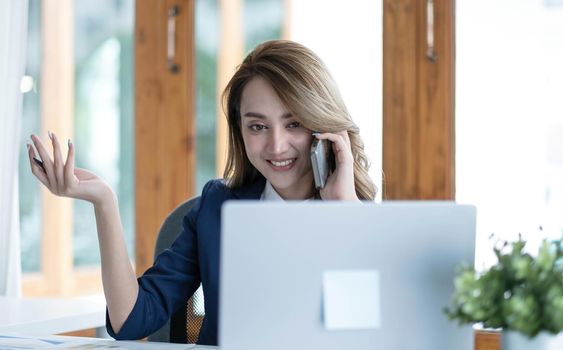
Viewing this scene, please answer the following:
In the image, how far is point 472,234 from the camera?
126 centimetres

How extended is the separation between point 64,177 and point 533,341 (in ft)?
2.96

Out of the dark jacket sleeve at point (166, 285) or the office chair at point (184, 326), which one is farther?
the office chair at point (184, 326)

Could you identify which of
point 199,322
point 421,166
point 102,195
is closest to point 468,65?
point 421,166

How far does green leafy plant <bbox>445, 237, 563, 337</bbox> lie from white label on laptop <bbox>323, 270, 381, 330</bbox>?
0.38 ft

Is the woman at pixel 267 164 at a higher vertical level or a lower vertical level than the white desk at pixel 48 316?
higher

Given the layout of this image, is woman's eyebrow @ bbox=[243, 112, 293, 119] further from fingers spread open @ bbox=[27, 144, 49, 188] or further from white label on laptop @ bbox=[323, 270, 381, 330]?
white label on laptop @ bbox=[323, 270, 381, 330]

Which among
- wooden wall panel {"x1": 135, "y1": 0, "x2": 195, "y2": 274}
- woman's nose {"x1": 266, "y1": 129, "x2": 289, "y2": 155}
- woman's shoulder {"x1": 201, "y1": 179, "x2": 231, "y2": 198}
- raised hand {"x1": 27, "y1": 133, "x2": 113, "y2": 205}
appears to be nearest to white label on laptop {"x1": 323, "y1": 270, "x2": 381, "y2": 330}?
raised hand {"x1": 27, "y1": 133, "x2": 113, "y2": 205}

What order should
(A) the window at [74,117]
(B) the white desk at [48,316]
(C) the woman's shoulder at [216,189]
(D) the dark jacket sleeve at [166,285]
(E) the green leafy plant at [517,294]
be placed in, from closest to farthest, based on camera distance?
(E) the green leafy plant at [517,294], (D) the dark jacket sleeve at [166,285], (B) the white desk at [48,316], (C) the woman's shoulder at [216,189], (A) the window at [74,117]

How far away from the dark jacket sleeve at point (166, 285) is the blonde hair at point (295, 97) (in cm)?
13

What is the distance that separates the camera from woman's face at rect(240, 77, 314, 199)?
190 centimetres

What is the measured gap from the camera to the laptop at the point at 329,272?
1168mm

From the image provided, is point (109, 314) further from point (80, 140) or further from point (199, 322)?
point (80, 140)

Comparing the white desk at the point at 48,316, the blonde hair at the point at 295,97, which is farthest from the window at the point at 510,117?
the white desk at the point at 48,316

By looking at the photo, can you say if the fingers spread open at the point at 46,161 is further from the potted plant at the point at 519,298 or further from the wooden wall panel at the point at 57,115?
the wooden wall panel at the point at 57,115
